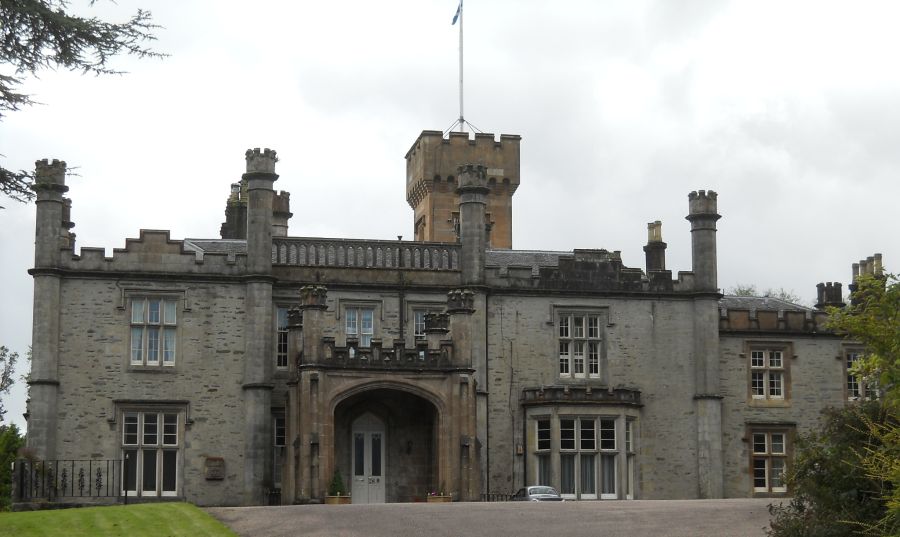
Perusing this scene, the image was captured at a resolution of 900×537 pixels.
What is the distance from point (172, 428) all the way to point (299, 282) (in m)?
5.64

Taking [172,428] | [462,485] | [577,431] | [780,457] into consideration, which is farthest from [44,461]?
[780,457]

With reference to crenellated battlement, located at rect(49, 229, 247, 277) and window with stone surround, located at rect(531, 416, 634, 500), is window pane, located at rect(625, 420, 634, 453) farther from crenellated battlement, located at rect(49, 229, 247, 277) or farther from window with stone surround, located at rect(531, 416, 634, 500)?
crenellated battlement, located at rect(49, 229, 247, 277)

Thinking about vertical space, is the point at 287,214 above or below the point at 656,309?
above

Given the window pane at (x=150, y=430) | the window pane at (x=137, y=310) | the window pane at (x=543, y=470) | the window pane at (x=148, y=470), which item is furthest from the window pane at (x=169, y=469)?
the window pane at (x=543, y=470)

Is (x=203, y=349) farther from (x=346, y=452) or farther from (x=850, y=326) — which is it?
(x=850, y=326)

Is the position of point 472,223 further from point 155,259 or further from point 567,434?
point 155,259

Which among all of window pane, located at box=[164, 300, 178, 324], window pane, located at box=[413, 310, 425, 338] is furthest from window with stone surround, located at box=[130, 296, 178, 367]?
window pane, located at box=[413, 310, 425, 338]

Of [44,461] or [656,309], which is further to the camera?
[656,309]

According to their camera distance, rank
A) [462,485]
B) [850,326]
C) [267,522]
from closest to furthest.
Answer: [850,326] → [267,522] → [462,485]

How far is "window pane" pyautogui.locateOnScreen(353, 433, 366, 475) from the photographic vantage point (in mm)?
41625

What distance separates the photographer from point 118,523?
2886cm

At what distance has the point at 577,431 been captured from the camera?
140ft

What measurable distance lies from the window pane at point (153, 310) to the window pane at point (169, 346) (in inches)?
17.1

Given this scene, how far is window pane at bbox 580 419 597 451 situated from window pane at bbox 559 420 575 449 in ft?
0.98
